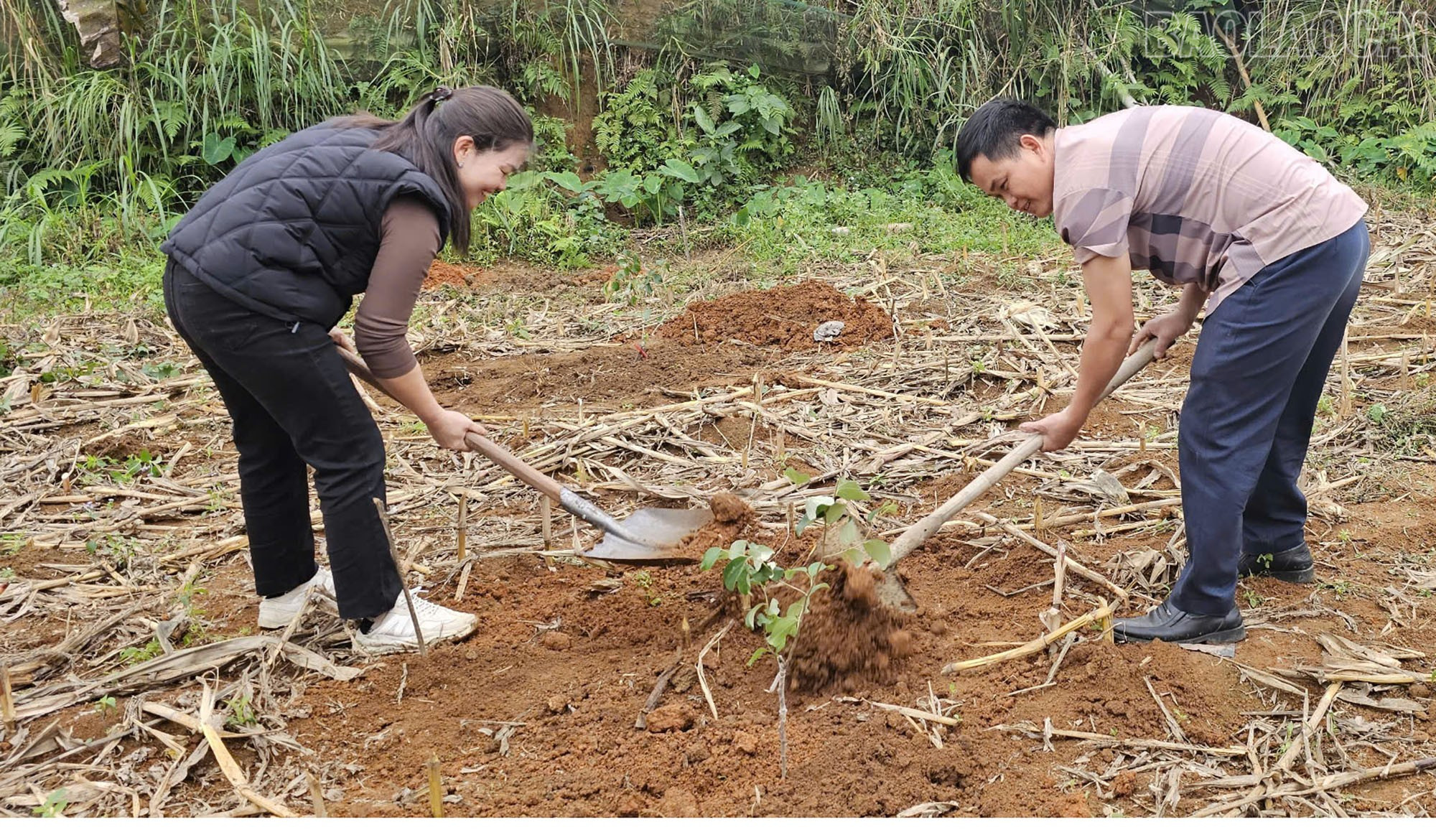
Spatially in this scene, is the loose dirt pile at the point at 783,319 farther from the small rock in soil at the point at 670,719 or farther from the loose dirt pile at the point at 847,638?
the small rock in soil at the point at 670,719

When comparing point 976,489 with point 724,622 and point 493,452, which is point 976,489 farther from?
point 493,452

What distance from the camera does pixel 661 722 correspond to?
2.67 meters

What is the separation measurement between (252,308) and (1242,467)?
2410mm

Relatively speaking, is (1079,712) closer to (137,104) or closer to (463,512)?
(463,512)

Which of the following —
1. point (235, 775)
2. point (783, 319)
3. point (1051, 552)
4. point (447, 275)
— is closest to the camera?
point (235, 775)

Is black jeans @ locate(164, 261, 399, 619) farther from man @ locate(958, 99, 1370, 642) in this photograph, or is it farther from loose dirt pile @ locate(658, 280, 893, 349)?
loose dirt pile @ locate(658, 280, 893, 349)

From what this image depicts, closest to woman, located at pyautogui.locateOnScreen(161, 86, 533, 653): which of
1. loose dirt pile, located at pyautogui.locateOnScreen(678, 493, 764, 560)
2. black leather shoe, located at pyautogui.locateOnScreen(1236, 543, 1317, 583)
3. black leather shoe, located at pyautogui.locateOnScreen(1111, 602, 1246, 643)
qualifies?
loose dirt pile, located at pyautogui.locateOnScreen(678, 493, 764, 560)

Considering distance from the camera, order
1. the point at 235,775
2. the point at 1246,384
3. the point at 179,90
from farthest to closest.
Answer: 1. the point at 179,90
2. the point at 1246,384
3. the point at 235,775

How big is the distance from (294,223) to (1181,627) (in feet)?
7.98

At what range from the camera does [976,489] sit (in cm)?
309

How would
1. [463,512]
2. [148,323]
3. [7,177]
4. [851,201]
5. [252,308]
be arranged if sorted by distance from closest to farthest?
1. [252,308]
2. [463,512]
3. [148,323]
4. [7,177]
5. [851,201]

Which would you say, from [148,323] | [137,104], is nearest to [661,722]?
[148,323]

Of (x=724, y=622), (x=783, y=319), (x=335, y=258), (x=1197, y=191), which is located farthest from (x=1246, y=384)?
(x=783, y=319)

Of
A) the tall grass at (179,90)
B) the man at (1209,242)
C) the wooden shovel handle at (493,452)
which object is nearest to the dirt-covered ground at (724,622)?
the wooden shovel handle at (493,452)
